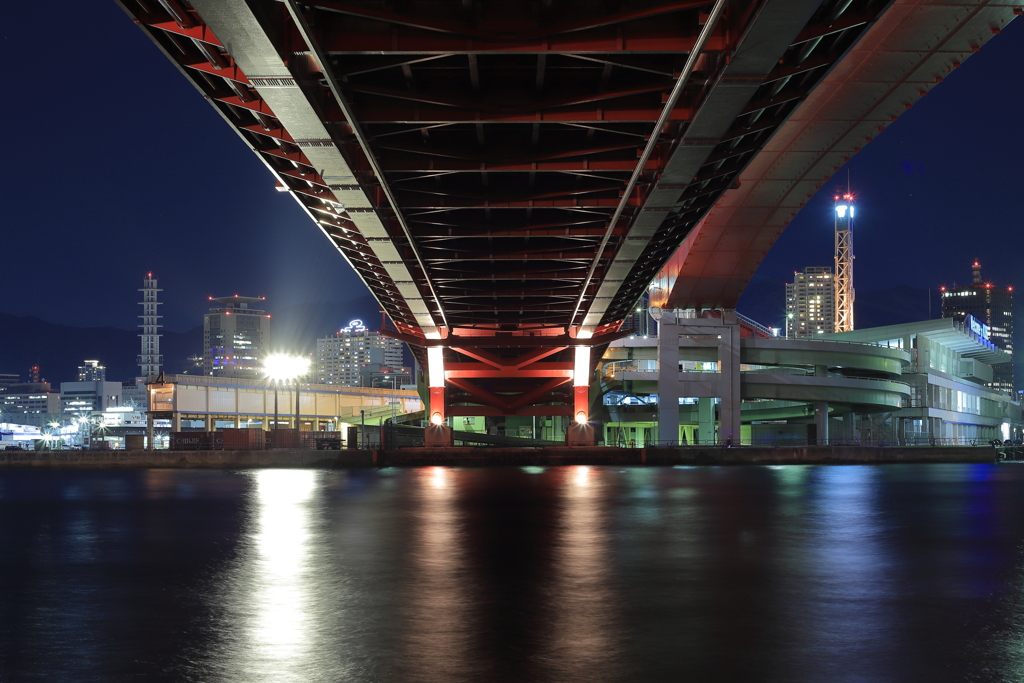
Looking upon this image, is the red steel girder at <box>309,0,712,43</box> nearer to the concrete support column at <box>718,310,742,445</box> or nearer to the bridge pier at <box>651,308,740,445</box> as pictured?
the bridge pier at <box>651,308,740,445</box>

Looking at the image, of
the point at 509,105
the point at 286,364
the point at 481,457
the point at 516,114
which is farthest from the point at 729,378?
the point at 516,114

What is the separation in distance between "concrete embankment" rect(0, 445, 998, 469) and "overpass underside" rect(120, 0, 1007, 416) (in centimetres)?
1945

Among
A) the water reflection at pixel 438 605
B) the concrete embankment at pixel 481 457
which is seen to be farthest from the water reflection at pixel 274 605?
the concrete embankment at pixel 481 457

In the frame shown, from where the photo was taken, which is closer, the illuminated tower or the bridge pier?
the bridge pier

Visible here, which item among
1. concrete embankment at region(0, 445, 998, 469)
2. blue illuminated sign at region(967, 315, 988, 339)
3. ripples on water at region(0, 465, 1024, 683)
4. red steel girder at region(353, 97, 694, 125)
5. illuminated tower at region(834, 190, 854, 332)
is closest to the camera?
ripples on water at region(0, 465, 1024, 683)

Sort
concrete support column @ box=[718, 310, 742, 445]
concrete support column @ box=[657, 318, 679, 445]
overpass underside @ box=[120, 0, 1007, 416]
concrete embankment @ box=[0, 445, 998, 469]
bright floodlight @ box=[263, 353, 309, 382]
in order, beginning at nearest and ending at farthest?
1. overpass underside @ box=[120, 0, 1007, 416]
2. concrete embankment @ box=[0, 445, 998, 469]
3. bright floodlight @ box=[263, 353, 309, 382]
4. concrete support column @ box=[718, 310, 742, 445]
5. concrete support column @ box=[657, 318, 679, 445]

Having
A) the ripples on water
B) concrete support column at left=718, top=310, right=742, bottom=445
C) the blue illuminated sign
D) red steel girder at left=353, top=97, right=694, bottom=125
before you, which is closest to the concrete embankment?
concrete support column at left=718, top=310, right=742, bottom=445

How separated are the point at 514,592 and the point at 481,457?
50.6 meters

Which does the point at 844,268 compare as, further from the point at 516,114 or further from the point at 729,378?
the point at 516,114

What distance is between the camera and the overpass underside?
2136cm

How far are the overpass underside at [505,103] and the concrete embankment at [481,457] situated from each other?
63.8 feet

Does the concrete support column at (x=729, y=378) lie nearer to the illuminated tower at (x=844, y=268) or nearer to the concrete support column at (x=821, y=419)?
the concrete support column at (x=821, y=419)

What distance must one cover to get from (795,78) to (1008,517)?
45.9 feet

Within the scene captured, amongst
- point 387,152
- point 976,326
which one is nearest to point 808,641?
point 387,152
